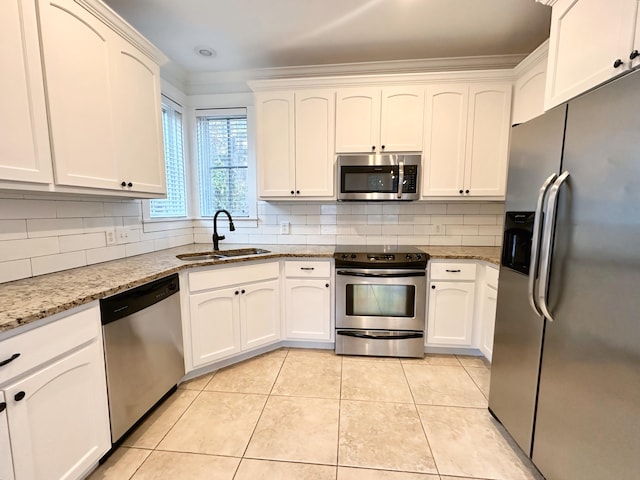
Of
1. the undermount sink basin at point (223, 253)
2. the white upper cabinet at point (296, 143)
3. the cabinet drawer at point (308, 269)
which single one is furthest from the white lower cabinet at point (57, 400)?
the white upper cabinet at point (296, 143)

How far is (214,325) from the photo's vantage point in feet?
7.04

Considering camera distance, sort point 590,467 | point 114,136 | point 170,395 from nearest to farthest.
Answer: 1. point 590,467
2. point 114,136
3. point 170,395

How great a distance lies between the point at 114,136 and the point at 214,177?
4.31 feet

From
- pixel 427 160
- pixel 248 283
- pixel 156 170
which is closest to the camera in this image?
pixel 156 170

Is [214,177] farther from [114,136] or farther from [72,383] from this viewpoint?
[72,383]

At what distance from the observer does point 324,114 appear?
2.52m

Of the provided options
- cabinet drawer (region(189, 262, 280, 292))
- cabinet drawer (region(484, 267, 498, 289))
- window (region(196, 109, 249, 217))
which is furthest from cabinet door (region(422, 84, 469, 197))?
window (region(196, 109, 249, 217))

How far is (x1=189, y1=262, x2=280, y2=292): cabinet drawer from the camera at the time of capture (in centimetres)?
203

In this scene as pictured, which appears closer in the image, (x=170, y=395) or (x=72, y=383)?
(x=72, y=383)

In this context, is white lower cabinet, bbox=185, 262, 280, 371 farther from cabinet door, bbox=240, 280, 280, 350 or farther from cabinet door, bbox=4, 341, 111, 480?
cabinet door, bbox=4, 341, 111, 480

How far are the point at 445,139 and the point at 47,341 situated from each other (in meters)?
2.89

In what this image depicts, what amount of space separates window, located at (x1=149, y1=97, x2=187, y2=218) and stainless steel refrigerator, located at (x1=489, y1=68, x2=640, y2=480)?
2755mm

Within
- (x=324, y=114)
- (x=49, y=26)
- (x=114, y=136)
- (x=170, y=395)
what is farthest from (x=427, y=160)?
(x=170, y=395)

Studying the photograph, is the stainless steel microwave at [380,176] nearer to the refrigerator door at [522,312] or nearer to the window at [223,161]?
the refrigerator door at [522,312]
